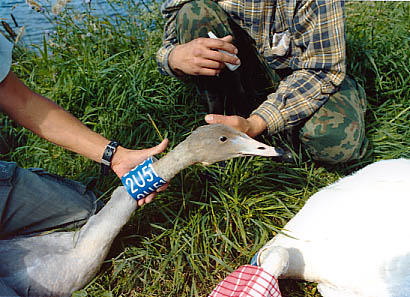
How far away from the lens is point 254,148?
6.87 ft

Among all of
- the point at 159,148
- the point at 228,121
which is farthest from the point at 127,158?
the point at 228,121

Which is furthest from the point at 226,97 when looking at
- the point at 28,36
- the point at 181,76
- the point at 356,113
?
the point at 28,36

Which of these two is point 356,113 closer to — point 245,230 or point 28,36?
point 245,230

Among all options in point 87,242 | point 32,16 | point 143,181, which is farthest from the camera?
point 32,16

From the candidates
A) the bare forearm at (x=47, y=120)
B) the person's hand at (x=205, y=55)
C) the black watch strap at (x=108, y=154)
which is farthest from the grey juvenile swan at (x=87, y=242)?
the person's hand at (x=205, y=55)

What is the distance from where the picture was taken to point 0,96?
239cm

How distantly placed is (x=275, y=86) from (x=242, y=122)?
1.03 metres

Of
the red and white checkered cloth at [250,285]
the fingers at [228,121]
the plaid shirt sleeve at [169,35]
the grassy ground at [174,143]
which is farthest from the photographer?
the plaid shirt sleeve at [169,35]

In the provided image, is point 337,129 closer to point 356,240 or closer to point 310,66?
point 310,66

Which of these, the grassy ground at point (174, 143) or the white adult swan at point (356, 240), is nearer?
the white adult swan at point (356, 240)

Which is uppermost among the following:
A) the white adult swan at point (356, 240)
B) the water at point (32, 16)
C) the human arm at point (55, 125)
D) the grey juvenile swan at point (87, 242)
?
the water at point (32, 16)

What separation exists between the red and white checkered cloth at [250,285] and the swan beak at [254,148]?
0.63m

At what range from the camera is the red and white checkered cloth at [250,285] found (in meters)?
1.85

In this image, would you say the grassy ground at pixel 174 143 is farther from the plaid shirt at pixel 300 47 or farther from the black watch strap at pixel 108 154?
the plaid shirt at pixel 300 47
